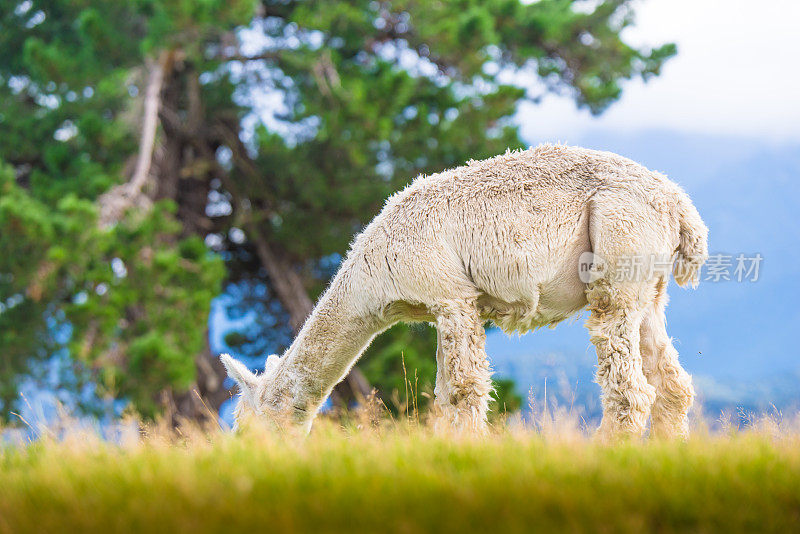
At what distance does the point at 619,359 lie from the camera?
19.4 ft

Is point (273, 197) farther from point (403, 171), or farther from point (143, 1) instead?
point (143, 1)

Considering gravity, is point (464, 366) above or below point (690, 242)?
below

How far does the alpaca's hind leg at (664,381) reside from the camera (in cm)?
629

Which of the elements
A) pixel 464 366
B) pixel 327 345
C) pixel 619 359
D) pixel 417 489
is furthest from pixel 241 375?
pixel 417 489

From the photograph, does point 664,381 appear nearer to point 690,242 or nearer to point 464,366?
point 690,242

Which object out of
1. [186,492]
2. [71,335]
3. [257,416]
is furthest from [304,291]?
[186,492]

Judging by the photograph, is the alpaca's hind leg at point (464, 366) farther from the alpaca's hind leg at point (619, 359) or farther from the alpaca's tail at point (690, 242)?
the alpaca's tail at point (690, 242)

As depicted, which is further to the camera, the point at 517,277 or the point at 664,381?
the point at 664,381

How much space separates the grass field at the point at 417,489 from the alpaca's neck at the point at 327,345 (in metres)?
1.71

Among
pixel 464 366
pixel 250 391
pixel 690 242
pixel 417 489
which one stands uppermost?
Answer: pixel 690 242

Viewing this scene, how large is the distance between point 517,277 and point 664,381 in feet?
4.80

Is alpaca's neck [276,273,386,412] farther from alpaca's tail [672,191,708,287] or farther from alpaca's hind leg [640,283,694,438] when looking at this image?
alpaca's tail [672,191,708,287]

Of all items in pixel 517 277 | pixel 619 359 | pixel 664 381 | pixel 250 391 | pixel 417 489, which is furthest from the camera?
pixel 250 391

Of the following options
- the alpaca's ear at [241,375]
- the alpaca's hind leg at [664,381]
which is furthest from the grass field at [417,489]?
the alpaca's ear at [241,375]
